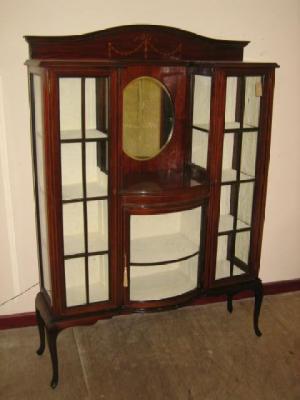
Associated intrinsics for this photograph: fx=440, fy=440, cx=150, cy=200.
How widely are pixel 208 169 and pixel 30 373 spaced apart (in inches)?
59.2

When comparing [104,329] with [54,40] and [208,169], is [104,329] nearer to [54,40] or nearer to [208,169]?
[208,169]

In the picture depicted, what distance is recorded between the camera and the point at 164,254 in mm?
2459

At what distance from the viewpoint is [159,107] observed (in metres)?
2.43

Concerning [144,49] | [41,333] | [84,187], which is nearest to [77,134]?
[84,187]

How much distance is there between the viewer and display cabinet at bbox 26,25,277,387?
2098 mm

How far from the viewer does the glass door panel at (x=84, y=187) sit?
81.0 inches

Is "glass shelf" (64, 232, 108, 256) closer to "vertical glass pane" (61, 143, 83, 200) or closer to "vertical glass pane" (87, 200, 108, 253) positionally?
"vertical glass pane" (87, 200, 108, 253)

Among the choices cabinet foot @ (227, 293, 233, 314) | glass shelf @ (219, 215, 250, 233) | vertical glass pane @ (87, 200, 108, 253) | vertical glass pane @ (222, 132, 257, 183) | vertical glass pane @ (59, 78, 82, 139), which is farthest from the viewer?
cabinet foot @ (227, 293, 233, 314)

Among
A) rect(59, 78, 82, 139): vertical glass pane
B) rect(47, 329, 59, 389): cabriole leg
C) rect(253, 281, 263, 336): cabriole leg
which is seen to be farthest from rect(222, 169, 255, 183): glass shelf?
rect(47, 329, 59, 389): cabriole leg

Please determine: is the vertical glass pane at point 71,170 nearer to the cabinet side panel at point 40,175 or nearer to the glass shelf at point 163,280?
the cabinet side panel at point 40,175

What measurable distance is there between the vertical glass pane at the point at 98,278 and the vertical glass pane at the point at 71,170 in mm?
366

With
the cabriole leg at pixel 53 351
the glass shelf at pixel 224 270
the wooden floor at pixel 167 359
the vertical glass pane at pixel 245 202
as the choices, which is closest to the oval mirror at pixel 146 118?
the vertical glass pane at pixel 245 202

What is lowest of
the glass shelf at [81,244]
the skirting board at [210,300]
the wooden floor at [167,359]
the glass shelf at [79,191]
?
the wooden floor at [167,359]

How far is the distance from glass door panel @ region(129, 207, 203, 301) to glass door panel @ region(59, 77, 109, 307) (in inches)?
8.3
